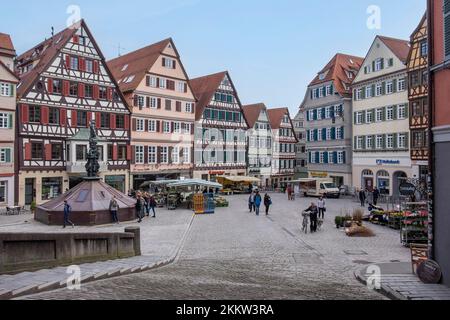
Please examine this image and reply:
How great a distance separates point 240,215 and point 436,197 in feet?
58.4

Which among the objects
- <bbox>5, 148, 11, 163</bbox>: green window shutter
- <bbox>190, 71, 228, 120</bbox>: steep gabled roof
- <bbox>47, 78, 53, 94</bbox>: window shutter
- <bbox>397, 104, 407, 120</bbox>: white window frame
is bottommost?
<bbox>5, 148, 11, 163</bbox>: green window shutter

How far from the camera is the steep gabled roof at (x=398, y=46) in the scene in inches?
1593

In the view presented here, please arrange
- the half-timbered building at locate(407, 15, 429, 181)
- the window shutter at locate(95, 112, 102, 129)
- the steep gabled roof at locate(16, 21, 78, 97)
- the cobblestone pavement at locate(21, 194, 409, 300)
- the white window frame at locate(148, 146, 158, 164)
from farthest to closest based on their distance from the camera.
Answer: the white window frame at locate(148, 146, 158, 164) < the window shutter at locate(95, 112, 102, 129) < the half-timbered building at locate(407, 15, 429, 181) < the steep gabled roof at locate(16, 21, 78, 97) < the cobblestone pavement at locate(21, 194, 409, 300)

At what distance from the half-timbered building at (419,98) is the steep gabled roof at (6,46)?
3215 centimetres

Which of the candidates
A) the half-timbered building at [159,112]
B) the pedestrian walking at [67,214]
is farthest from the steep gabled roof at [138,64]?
the pedestrian walking at [67,214]

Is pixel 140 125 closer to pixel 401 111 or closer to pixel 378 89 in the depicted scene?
pixel 378 89

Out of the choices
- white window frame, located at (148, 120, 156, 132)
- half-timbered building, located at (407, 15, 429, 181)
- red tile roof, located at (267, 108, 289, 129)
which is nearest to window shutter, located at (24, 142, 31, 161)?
white window frame, located at (148, 120, 156, 132)

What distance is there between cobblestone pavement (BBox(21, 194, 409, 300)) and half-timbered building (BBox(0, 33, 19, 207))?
676 inches

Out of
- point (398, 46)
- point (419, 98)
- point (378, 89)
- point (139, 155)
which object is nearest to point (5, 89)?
point (139, 155)

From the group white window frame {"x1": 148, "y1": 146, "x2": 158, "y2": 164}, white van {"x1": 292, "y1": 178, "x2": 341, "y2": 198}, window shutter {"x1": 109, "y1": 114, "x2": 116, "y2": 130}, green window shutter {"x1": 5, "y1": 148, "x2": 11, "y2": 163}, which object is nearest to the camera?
green window shutter {"x1": 5, "y1": 148, "x2": 11, "y2": 163}

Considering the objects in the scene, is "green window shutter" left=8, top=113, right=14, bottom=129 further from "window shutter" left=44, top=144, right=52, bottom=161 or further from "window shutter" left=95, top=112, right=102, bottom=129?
"window shutter" left=95, top=112, right=102, bottom=129

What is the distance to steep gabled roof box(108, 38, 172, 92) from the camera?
143 ft

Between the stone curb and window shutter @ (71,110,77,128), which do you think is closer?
the stone curb
